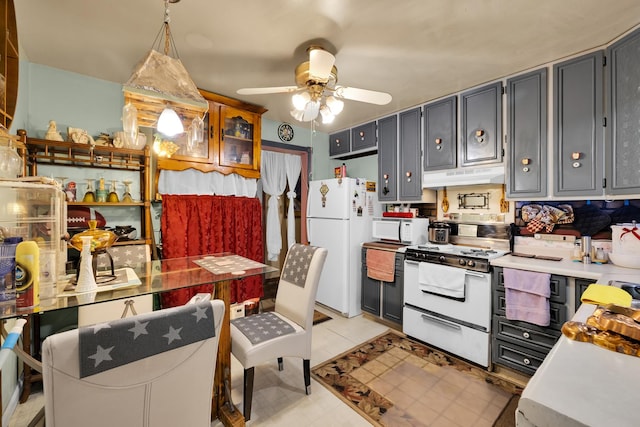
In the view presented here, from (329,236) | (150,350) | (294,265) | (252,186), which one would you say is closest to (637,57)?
(294,265)

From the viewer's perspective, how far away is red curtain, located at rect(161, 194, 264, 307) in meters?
2.80

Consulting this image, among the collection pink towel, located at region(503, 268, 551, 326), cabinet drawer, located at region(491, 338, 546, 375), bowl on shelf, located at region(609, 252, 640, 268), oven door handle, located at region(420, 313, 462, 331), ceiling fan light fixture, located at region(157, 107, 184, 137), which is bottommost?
cabinet drawer, located at region(491, 338, 546, 375)

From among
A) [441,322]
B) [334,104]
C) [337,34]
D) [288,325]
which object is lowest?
[441,322]

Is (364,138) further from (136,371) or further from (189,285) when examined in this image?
(136,371)

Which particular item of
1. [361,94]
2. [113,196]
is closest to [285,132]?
[361,94]

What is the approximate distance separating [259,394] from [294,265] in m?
0.95

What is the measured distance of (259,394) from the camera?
203cm

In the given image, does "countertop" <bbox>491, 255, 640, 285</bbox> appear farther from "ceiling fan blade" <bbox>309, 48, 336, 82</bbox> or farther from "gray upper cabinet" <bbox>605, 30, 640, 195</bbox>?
"ceiling fan blade" <bbox>309, 48, 336, 82</bbox>

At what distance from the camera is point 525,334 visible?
7.06 feet

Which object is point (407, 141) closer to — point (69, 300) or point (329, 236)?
point (329, 236)

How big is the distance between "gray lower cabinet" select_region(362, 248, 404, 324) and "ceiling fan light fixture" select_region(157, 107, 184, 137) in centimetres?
244

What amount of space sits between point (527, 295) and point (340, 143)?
297cm

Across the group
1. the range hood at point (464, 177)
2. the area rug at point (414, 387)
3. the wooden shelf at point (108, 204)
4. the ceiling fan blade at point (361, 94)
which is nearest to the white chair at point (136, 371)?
the area rug at point (414, 387)

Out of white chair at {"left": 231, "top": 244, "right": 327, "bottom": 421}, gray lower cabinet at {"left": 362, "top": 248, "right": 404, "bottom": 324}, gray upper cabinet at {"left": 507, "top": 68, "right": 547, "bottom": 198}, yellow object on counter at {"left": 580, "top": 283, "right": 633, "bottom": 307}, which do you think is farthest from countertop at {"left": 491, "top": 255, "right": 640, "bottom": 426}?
gray lower cabinet at {"left": 362, "top": 248, "right": 404, "bottom": 324}
